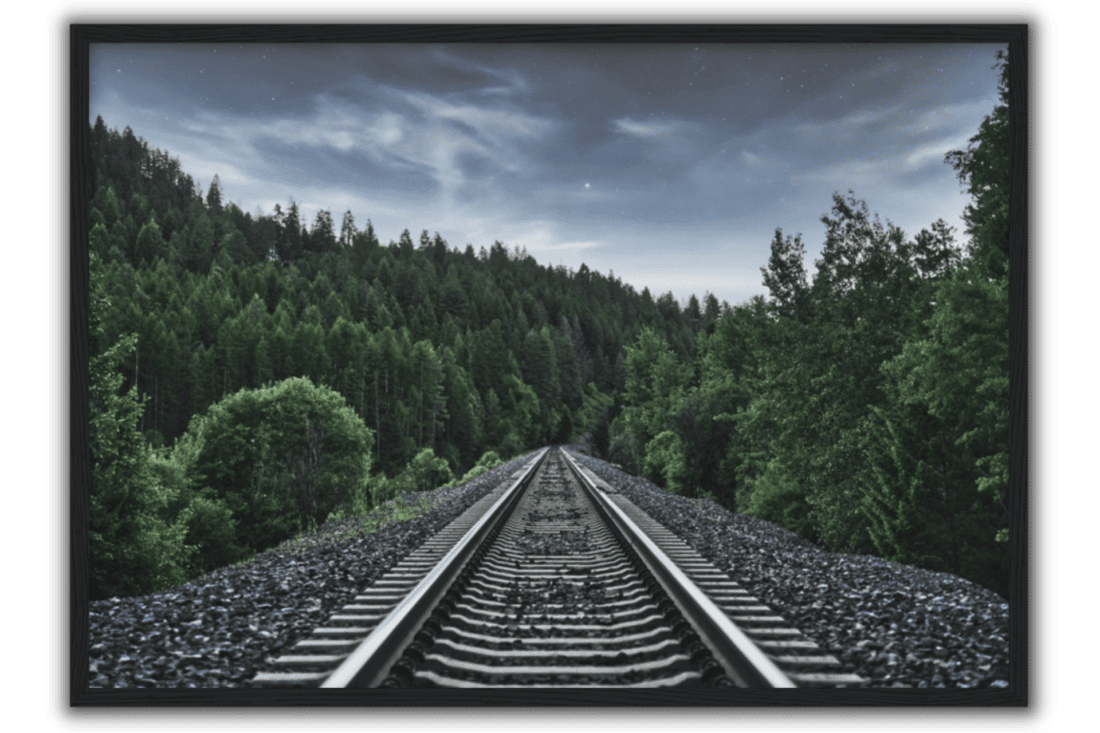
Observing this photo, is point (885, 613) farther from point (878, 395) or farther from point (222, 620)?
point (878, 395)

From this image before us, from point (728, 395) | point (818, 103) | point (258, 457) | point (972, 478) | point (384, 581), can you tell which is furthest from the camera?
point (728, 395)

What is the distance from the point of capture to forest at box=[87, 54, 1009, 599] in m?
4.38

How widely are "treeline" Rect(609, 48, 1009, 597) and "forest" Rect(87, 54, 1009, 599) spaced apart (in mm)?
49

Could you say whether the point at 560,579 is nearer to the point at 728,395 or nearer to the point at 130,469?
the point at 130,469

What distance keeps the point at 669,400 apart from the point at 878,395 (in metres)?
26.8

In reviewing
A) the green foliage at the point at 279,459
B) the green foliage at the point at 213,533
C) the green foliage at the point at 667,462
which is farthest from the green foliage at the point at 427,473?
the green foliage at the point at 667,462

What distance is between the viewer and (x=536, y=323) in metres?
122

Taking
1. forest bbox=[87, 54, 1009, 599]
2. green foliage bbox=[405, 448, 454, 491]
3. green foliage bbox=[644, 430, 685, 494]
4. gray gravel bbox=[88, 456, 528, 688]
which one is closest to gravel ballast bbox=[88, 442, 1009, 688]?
gray gravel bbox=[88, 456, 528, 688]

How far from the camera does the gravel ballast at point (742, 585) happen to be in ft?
11.3

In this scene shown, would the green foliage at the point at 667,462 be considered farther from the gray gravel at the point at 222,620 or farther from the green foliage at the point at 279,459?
the gray gravel at the point at 222,620

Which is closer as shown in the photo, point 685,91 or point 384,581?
point 685,91

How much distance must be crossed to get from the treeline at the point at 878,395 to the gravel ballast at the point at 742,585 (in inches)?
19.4
